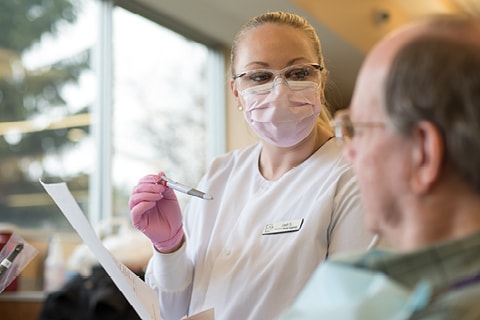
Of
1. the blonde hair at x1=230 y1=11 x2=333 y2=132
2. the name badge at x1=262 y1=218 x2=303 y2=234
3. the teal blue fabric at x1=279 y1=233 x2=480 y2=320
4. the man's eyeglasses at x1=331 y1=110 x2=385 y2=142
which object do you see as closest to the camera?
the teal blue fabric at x1=279 y1=233 x2=480 y2=320

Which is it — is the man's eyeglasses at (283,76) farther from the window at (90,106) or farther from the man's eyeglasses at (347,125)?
the window at (90,106)

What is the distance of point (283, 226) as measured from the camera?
1324 millimetres

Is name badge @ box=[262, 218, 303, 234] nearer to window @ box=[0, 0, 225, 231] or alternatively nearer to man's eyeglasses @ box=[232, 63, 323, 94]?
man's eyeglasses @ box=[232, 63, 323, 94]

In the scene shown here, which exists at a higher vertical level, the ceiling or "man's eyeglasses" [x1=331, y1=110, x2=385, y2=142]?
the ceiling

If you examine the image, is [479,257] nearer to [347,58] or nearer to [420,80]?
[420,80]

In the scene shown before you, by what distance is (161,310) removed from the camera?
145 cm

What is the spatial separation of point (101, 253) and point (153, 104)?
8.59 feet

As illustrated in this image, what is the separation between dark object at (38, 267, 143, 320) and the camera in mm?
2463

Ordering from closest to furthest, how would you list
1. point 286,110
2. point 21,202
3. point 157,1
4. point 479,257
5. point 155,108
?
point 479,257
point 286,110
point 21,202
point 157,1
point 155,108

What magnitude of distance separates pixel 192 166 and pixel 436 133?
3.48 meters

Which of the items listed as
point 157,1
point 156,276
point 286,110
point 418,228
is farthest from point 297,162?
point 157,1

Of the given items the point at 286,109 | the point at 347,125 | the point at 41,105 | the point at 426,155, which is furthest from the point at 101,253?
the point at 41,105

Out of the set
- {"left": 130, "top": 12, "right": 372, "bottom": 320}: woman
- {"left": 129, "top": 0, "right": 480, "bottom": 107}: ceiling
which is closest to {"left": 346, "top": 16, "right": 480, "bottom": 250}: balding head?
{"left": 130, "top": 12, "right": 372, "bottom": 320}: woman

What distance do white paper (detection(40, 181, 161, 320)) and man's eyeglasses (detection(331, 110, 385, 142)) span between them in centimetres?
52
